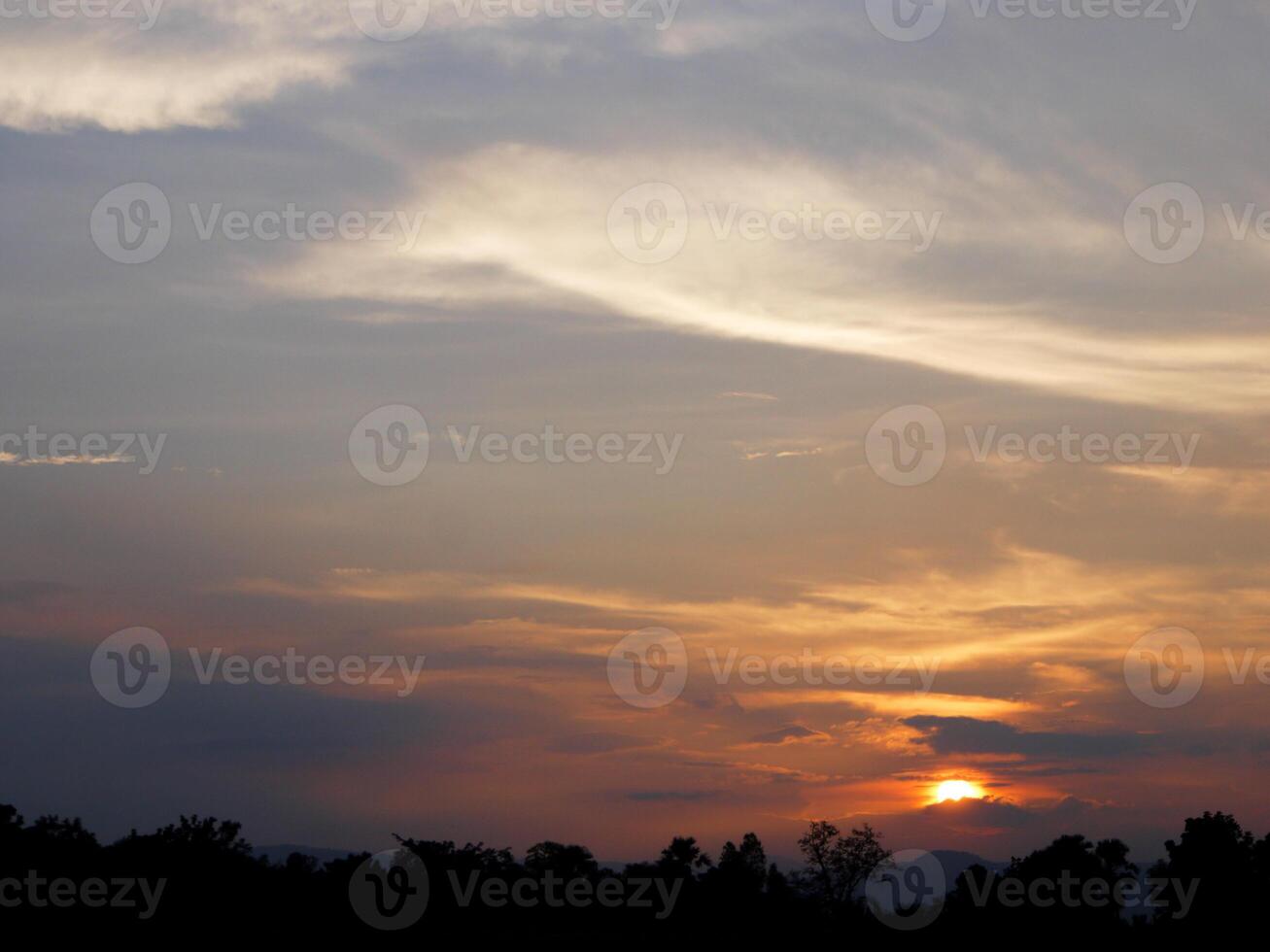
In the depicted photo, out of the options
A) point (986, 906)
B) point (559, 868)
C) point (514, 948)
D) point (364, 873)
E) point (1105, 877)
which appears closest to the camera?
point (514, 948)

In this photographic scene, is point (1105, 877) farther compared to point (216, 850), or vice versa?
point (1105, 877)

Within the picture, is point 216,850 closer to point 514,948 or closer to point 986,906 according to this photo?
point 514,948

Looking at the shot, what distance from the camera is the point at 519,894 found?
86312 millimetres

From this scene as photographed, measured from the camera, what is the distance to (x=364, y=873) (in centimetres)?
7262

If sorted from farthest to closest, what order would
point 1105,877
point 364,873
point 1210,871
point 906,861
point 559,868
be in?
point 906,861
point 559,868
point 1105,877
point 1210,871
point 364,873

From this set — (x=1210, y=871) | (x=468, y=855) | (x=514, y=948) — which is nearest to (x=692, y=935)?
(x=514, y=948)

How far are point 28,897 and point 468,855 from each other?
128 feet

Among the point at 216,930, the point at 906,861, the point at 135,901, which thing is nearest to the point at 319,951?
the point at 216,930

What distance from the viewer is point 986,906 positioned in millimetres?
91312

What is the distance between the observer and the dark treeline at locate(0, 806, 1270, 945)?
207 ft

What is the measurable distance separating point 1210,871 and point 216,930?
255 feet

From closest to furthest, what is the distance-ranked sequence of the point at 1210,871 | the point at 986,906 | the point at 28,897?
the point at 28,897
the point at 986,906
the point at 1210,871

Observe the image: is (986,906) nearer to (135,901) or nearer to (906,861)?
(135,901)

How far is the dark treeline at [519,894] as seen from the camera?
6297 cm
